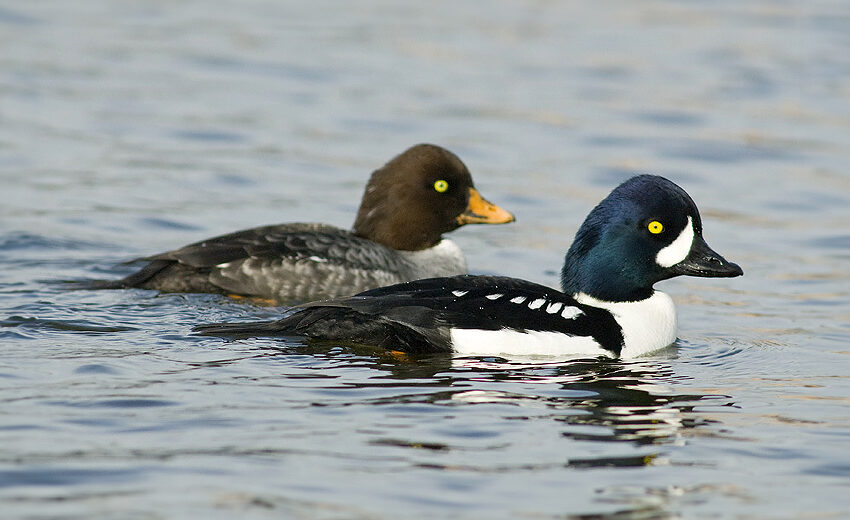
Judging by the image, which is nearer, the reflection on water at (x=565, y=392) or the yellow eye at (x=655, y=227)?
the reflection on water at (x=565, y=392)

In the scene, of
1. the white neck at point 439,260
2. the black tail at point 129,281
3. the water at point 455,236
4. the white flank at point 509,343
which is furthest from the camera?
the white neck at point 439,260

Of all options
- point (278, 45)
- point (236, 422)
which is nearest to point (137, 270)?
point (236, 422)

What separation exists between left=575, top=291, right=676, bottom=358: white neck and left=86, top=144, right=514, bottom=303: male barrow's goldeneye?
2.22 meters

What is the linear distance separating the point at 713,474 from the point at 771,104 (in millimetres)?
10951

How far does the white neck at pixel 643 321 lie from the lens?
28.5ft

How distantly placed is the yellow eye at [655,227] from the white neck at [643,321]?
473 millimetres

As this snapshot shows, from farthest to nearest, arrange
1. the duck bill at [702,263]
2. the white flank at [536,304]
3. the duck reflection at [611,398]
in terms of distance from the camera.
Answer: the duck bill at [702,263] < the white flank at [536,304] < the duck reflection at [611,398]

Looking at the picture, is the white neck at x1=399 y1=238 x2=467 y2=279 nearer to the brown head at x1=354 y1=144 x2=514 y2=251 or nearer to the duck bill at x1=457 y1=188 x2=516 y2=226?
the brown head at x1=354 y1=144 x2=514 y2=251

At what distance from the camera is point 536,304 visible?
8391 mm

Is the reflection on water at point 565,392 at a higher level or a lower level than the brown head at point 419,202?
lower

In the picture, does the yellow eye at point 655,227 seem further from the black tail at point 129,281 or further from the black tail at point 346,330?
the black tail at point 129,281

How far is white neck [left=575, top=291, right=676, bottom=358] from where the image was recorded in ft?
28.5

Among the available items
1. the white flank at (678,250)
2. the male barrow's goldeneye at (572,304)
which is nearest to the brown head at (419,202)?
the male barrow's goldeneye at (572,304)

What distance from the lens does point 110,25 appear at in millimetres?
19078
